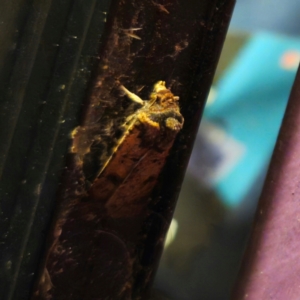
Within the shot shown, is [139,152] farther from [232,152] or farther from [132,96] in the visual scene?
[232,152]

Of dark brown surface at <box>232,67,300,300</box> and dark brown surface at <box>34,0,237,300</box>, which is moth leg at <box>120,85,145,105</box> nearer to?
dark brown surface at <box>34,0,237,300</box>

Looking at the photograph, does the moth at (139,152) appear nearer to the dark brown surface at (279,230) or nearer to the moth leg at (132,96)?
the moth leg at (132,96)

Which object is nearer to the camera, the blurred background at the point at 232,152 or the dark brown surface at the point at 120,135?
the dark brown surface at the point at 120,135

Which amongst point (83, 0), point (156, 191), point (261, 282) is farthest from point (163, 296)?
point (83, 0)

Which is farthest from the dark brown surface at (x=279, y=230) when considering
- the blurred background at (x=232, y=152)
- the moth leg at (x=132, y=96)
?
the moth leg at (x=132, y=96)

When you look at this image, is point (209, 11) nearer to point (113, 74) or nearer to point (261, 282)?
point (113, 74)

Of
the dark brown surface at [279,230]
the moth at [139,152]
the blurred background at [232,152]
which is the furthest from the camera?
the blurred background at [232,152]

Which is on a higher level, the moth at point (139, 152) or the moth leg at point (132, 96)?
the moth leg at point (132, 96)

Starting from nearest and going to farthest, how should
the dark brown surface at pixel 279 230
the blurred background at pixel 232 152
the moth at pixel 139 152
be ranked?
the moth at pixel 139 152, the dark brown surface at pixel 279 230, the blurred background at pixel 232 152
